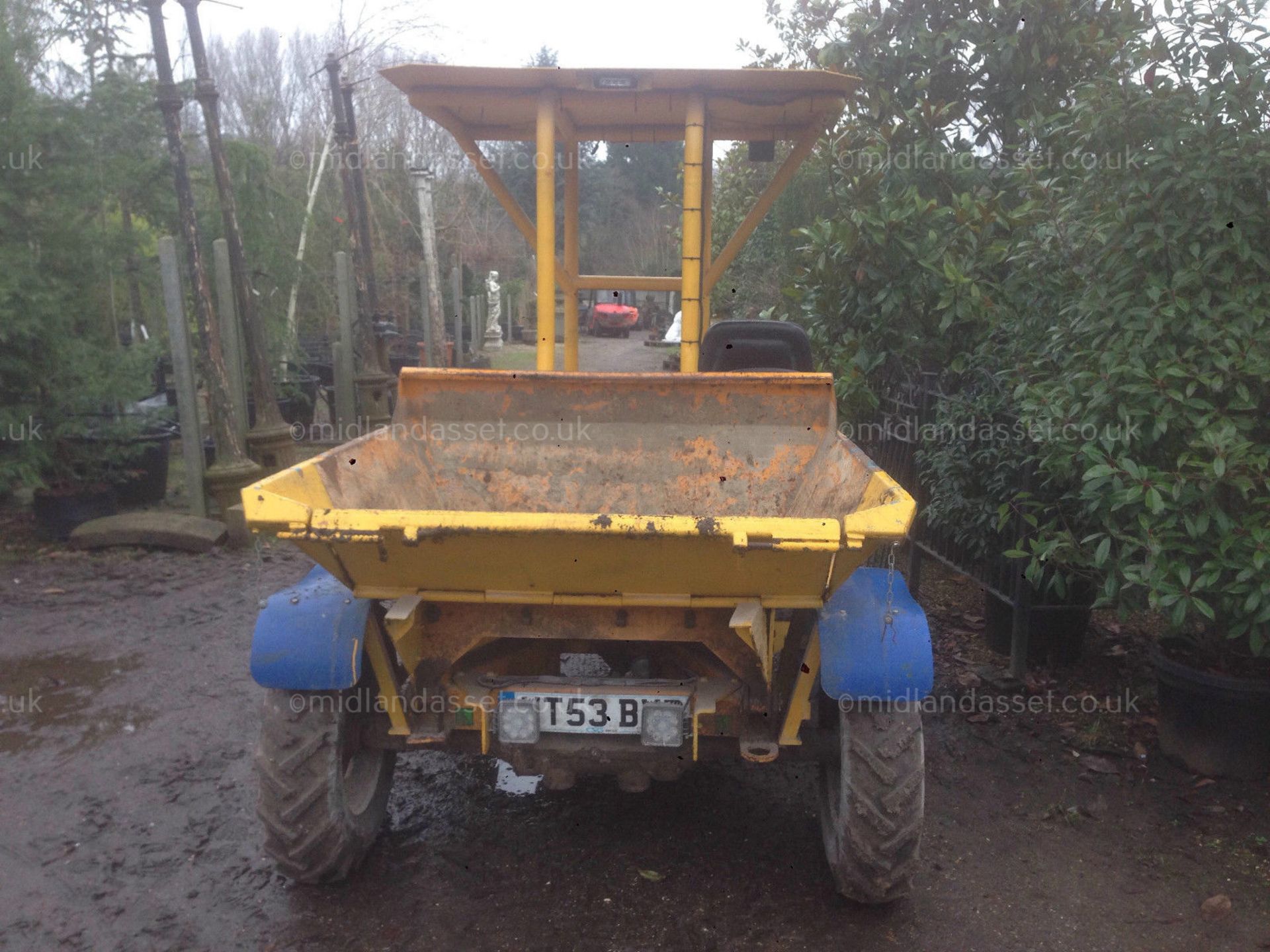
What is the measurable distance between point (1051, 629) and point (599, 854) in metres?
3.03

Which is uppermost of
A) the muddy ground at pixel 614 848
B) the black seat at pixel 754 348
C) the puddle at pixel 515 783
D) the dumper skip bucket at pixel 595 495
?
the black seat at pixel 754 348

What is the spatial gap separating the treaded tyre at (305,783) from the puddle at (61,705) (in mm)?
1878

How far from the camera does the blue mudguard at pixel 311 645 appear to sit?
3094 millimetres

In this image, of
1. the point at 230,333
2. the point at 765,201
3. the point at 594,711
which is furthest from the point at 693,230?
the point at 230,333

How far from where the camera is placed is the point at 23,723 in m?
4.78

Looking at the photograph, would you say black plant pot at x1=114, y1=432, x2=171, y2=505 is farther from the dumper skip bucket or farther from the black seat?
the black seat

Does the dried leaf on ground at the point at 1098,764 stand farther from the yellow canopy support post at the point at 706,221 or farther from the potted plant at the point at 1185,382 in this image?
the yellow canopy support post at the point at 706,221

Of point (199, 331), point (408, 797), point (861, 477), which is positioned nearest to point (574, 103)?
point (861, 477)

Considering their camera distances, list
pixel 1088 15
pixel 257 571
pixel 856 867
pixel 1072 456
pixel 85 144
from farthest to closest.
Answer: pixel 85 144, pixel 257 571, pixel 1088 15, pixel 1072 456, pixel 856 867

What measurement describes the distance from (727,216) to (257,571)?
6659 mm

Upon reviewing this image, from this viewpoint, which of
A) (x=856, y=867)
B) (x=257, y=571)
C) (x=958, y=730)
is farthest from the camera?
(x=257, y=571)

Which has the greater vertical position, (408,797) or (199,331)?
(199,331)

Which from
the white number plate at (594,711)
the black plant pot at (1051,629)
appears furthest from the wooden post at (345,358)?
the white number plate at (594,711)

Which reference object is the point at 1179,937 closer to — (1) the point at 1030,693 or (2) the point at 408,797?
(1) the point at 1030,693
